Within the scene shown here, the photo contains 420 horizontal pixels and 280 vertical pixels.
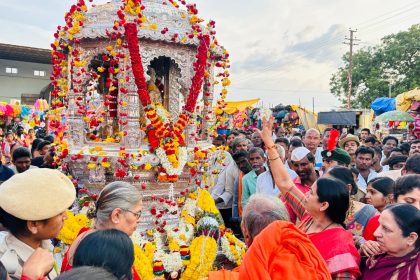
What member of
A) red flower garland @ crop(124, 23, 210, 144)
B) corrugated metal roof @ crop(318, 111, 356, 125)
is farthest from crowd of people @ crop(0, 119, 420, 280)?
corrugated metal roof @ crop(318, 111, 356, 125)

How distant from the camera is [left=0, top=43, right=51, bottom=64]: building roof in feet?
65.5

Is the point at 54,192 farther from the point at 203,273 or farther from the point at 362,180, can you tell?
the point at 362,180

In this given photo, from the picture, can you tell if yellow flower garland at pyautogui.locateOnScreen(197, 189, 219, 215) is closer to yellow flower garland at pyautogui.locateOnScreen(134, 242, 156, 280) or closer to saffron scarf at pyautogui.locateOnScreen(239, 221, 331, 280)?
yellow flower garland at pyautogui.locateOnScreen(134, 242, 156, 280)

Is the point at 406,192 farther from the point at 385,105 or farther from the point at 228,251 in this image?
the point at 385,105

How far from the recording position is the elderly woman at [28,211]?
1917 millimetres

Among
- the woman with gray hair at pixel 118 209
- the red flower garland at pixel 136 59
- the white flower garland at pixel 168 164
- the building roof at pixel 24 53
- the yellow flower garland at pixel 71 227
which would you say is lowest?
the yellow flower garland at pixel 71 227

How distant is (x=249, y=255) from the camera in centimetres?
202

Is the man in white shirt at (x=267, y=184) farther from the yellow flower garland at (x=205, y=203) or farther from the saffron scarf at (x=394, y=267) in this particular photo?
the saffron scarf at (x=394, y=267)

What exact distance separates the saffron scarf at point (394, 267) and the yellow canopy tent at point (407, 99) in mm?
10419

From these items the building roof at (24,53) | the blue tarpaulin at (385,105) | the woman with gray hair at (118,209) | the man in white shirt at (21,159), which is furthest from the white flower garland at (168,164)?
the building roof at (24,53)

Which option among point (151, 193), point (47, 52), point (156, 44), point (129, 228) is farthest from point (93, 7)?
point (47, 52)

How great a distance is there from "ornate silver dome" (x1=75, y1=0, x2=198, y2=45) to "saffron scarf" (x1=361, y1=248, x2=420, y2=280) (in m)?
3.09

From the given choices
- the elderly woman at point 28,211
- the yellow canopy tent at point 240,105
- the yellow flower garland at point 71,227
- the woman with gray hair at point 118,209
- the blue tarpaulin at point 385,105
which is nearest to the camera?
the elderly woman at point 28,211

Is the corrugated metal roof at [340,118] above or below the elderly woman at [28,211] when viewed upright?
above
